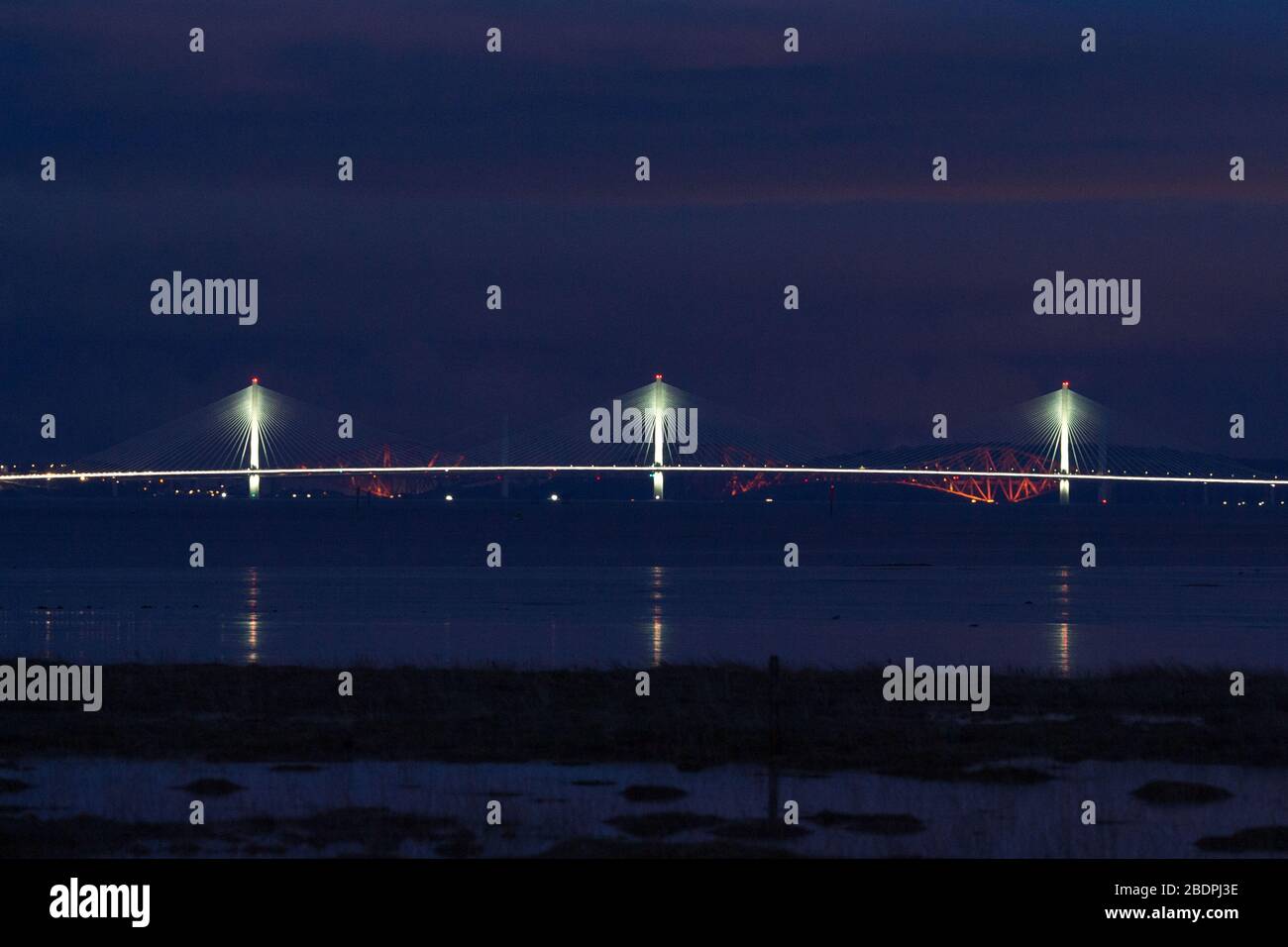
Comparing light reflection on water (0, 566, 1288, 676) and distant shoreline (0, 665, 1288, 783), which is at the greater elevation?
light reflection on water (0, 566, 1288, 676)

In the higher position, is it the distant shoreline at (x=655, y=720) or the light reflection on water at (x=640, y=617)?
the light reflection on water at (x=640, y=617)
